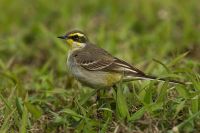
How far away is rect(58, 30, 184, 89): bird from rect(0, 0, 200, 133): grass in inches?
6.0

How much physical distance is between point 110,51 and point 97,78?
2.50m

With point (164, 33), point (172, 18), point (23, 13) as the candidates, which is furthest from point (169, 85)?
point (23, 13)

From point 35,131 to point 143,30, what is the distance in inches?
192

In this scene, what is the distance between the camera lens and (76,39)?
7617 millimetres

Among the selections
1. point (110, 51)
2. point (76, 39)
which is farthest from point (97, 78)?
point (110, 51)

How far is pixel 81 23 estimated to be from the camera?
34.7 ft

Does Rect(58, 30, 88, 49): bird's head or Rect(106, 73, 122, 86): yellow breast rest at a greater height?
Rect(58, 30, 88, 49): bird's head

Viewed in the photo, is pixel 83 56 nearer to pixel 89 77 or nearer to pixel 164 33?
pixel 89 77

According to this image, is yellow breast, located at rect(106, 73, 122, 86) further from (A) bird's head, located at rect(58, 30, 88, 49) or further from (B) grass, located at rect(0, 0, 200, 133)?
(A) bird's head, located at rect(58, 30, 88, 49)

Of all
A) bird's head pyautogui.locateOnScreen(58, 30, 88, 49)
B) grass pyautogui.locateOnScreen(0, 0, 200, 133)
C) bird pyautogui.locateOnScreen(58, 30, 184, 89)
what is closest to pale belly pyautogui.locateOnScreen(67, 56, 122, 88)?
bird pyautogui.locateOnScreen(58, 30, 184, 89)

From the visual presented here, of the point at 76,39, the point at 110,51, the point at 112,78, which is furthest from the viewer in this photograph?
the point at 110,51

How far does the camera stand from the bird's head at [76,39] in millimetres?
7578

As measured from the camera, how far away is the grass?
6086 millimetres

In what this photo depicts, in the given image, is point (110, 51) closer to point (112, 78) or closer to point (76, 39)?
point (76, 39)
